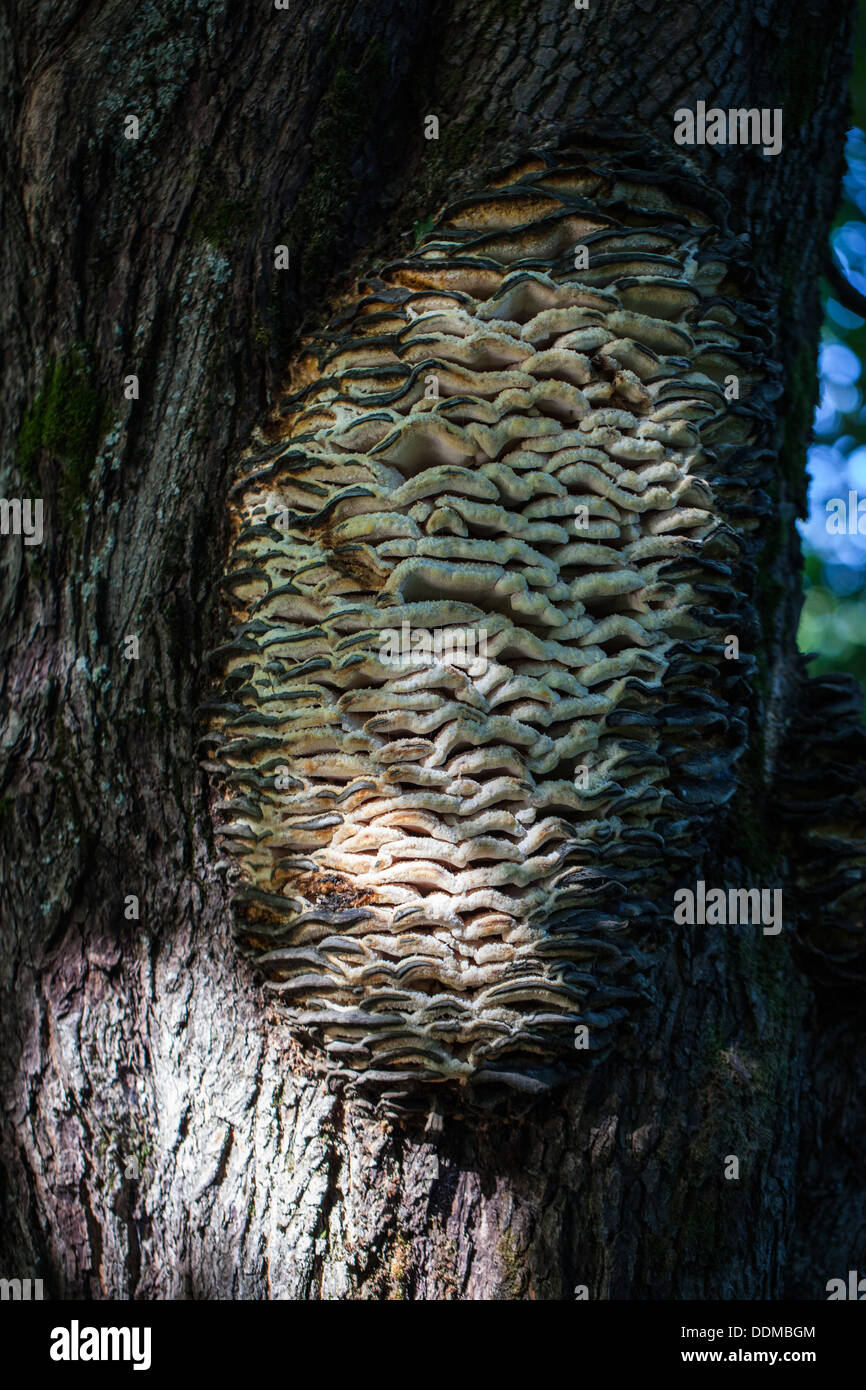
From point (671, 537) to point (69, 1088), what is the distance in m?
1.51

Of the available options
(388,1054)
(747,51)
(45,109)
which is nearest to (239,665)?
(388,1054)

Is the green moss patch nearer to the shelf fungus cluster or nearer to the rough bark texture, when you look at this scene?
the rough bark texture

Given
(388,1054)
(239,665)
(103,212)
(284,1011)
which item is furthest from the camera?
(103,212)

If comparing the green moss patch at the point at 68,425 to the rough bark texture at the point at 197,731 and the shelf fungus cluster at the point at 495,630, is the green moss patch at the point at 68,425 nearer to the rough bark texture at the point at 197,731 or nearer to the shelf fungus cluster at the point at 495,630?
the rough bark texture at the point at 197,731

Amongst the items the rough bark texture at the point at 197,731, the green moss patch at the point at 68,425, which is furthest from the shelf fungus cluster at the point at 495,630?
the green moss patch at the point at 68,425

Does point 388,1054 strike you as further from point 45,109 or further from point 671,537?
A: point 45,109

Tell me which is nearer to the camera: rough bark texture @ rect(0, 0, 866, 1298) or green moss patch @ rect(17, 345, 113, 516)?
rough bark texture @ rect(0, 0, 866, 1298)

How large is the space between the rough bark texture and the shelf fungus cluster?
0.13 meters

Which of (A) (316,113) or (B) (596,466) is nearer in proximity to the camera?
(B) (596,466)

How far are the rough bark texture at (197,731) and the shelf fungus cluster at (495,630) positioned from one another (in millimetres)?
133

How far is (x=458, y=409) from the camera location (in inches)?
71.6

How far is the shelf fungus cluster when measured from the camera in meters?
1.69

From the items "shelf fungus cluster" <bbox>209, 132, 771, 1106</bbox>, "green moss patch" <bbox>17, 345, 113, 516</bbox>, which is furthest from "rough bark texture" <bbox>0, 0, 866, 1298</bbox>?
"shelf fungus cluster" <bbox>209, 132, 771, 1106</bbox>

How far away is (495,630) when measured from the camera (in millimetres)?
1769
